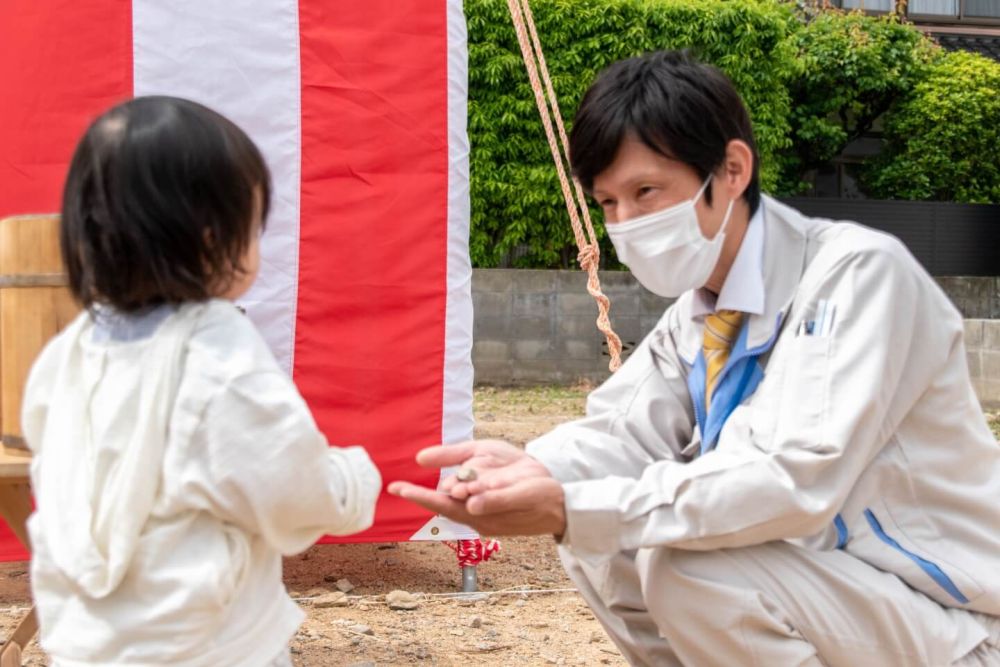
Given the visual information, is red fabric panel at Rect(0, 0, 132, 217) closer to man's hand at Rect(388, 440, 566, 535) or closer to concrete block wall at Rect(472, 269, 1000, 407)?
man's hand at Rect(388, 440, 566, 535)

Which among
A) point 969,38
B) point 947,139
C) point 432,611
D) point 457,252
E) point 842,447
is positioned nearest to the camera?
point 842,447

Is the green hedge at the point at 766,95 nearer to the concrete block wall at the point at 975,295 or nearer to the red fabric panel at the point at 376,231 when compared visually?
the concrete block wall at the point at 975,295

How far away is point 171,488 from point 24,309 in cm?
113

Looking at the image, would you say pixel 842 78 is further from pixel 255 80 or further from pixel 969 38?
pixel 255 80

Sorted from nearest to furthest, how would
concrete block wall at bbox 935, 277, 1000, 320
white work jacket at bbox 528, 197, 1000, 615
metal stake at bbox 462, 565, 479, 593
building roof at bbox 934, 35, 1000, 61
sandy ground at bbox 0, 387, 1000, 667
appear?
1. white work jacket at bbox 528, 197, 1000, 615
2. sandy ground at bbox 0, 387, 1000, 667
3. metal stake at bbox 462, 565, 479, 593
4. concrete block wall at bbox 935, 277, 1000, 320
5. building roof at bbox 934, 35, 1000, 61

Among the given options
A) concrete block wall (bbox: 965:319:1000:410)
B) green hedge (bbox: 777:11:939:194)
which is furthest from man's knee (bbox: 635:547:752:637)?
green hedge (bbox: 777:11:939:194)

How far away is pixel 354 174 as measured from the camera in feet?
11.3

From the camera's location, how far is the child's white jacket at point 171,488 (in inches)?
57.2

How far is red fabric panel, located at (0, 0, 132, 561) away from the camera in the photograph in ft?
10.7

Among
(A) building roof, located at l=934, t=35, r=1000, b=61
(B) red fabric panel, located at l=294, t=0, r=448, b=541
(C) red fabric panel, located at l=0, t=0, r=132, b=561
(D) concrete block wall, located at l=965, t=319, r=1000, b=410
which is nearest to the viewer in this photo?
(C) red fabric panel, located at l=0, t=0, r=132, b=561

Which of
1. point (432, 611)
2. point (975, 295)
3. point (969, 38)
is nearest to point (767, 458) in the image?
point (432, 611)

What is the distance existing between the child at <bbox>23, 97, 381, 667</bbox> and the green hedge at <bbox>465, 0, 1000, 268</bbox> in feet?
24.5

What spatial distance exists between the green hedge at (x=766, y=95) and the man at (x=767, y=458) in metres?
6.97

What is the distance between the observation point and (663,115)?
1926 millimetres
